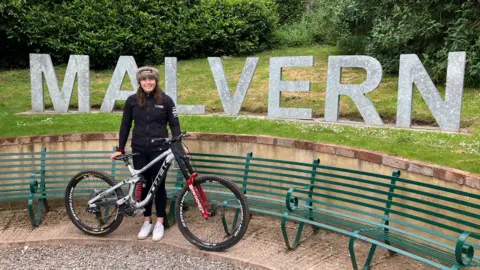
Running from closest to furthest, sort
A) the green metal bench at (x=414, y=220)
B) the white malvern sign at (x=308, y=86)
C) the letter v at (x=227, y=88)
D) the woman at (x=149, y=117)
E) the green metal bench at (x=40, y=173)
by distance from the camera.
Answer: the green metal bench at (x=414, y=220) < the woman at (x=149, y=117) < the green metal bench at (x=40, y=173) < the white malvern sign at (x=308, y=86) < the letter v at (x=227, y=88)

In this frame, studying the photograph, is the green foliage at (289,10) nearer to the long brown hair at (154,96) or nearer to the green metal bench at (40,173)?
the green metal bench at (40,173)

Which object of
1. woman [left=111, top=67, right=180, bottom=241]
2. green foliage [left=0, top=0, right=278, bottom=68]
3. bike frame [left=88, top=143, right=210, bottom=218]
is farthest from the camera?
green foliage [left=0, top=0, right=278, bottom=68]

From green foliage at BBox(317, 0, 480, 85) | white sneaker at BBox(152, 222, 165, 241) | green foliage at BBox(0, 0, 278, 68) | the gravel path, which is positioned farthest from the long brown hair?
green foliage at BBox(0, 0, 278, 68)

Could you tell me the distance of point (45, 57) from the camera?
8172 millimetres

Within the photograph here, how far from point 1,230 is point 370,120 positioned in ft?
16.5

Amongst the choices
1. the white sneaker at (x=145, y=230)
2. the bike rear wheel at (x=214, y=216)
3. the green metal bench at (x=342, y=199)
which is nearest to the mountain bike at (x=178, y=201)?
the bike rear wheel at (x=214, y=216)

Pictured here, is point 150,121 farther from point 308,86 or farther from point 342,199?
point 308,86

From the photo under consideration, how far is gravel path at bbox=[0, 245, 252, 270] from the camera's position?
436 cm

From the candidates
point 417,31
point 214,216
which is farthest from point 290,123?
point 417,31

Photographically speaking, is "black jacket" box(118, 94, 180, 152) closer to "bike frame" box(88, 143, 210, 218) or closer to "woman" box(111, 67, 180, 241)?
"woman" box(111, 67, 180, 241)

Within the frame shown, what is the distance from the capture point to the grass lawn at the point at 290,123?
537 cm

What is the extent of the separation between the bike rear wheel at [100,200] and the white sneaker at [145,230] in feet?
0.81

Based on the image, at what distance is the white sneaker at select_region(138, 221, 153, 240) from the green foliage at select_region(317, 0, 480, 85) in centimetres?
657

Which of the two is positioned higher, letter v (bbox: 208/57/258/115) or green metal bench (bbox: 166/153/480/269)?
letter v (bbox: 208/57/258/115)
